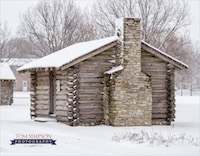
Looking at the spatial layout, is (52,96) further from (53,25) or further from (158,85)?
(53,25)

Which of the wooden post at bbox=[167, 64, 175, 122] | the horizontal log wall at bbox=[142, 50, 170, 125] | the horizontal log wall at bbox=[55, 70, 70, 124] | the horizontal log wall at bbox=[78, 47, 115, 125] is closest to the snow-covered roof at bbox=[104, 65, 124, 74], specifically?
the horizontal log wall at bbox=[78, 47, 115, 125]

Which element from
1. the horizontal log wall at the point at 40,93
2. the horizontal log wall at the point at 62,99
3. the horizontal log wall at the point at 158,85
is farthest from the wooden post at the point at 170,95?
the horizontal log wall at the point at 40,93

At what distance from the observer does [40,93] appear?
845 inches

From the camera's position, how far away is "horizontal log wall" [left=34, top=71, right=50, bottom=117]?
2103cm

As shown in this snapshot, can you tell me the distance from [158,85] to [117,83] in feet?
9.74

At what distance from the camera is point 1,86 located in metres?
37.8

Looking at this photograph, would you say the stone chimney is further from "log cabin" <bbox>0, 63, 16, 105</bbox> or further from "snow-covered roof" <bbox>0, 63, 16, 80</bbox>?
"log cabin" <bbox>0, 63, 16, 105</bbox>

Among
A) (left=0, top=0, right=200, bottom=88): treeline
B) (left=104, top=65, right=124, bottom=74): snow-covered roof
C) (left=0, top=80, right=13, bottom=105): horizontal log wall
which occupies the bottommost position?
(left=0, top=80, right=13, bottom=105): horizontal log wall

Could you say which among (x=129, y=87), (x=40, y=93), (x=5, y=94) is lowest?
(x=5, y=94)

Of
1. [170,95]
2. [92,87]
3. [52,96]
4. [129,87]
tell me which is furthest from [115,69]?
[52,96]

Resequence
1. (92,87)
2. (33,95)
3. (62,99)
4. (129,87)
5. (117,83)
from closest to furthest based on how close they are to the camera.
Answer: (117,83) → (129,87) → (92,87) → (62,99) → (33,95)

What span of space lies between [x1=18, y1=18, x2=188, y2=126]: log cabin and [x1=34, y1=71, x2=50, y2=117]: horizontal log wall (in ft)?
3.14

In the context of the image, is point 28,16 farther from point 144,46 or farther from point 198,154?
point 198,154

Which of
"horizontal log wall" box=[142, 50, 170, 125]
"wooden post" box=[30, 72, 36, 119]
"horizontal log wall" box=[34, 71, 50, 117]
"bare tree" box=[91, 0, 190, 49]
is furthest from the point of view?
"bare tree" box=[91, 0, 190, 49]
